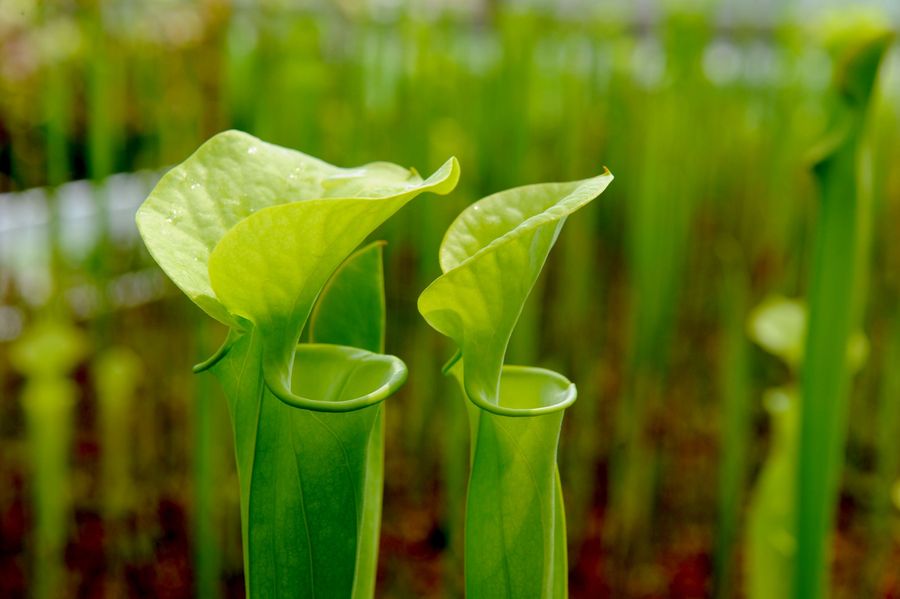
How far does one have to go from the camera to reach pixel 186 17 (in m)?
2.55

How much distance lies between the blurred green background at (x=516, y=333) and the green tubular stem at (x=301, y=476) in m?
0.47

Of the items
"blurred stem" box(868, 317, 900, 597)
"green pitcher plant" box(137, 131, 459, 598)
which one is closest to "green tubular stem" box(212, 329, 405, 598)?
"green pitcher plant" box(137, 131, 459, 598)

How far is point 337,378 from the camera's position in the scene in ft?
1.01

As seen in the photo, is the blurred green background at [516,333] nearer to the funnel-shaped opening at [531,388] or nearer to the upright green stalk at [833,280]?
the upright green stalk at [833,280]

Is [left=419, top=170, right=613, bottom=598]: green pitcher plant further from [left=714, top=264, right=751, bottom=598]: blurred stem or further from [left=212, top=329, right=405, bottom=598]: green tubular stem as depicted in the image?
[left=714, top=264, right=751, bottom=598]: blurred stem

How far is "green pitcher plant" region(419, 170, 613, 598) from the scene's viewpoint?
27 cm

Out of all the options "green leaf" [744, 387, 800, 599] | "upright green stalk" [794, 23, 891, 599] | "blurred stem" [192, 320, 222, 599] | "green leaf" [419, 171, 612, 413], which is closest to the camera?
"green leaf" [419, 171, 612, 413]

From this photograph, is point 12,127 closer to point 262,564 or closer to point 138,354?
point 138,354

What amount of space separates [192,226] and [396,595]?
868 millimetres

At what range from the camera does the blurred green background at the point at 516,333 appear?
105 centimetres

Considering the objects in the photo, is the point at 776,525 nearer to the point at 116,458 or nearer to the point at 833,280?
the point at 833,280

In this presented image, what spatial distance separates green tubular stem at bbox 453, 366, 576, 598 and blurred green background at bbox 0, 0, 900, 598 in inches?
16.6

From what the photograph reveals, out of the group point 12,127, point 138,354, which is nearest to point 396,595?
point 138,354

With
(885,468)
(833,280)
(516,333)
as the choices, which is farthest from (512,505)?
(885,468)
